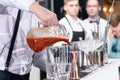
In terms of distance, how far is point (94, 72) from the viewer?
1.11 metres

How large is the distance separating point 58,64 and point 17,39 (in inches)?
8.5

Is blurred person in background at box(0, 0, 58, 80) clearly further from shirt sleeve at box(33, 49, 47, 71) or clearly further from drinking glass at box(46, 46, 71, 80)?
drinking glass at box(46, 46, 71, 80)

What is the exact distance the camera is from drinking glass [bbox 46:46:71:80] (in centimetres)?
95

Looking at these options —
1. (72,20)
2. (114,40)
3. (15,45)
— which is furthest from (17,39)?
(72,20)

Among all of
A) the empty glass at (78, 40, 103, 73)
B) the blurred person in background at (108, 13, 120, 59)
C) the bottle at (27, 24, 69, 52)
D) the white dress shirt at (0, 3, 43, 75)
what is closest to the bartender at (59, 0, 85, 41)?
the blurred person in background at (108, 13, 120, 59)

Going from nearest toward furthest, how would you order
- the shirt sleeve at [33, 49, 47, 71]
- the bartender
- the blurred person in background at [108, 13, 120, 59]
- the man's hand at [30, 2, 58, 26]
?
1. the man's hand at [30, 2, 58, 26]
2. the shirt sleeve at [33, 49, 47, 71]
3. the blurred person in background at [108, 13, 120, 59]
4. the bartender

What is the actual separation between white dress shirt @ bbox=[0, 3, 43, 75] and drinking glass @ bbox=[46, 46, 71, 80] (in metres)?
0.17

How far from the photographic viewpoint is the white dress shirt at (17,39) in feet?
3.49

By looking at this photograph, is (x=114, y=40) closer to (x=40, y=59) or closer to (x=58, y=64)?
(x=40, y=59)

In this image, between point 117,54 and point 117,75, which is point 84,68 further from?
point 117,54

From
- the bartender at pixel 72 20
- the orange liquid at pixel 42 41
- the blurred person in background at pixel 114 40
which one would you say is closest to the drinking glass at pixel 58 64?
the orange liquid at pixel 42 41

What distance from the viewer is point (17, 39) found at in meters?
1.09

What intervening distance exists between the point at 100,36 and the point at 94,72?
1.00ft

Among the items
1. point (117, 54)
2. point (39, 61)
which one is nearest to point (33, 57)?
point (39, 61)
